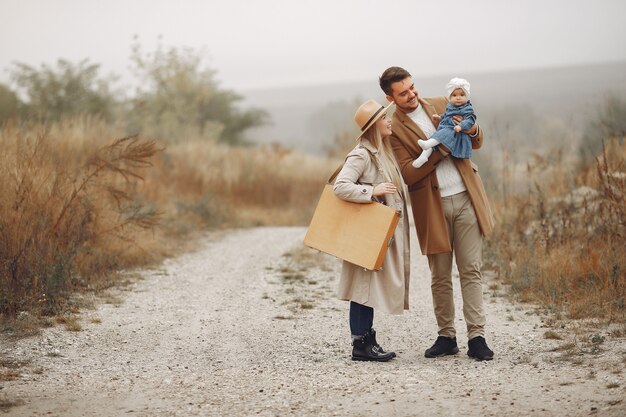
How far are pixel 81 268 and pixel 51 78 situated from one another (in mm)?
17286

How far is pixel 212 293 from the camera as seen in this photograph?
957 centimetres

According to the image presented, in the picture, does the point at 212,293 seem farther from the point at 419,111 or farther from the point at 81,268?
the point at 419,111

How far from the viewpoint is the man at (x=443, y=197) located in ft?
20.2

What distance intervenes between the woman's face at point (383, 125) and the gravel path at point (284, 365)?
166 centimetres

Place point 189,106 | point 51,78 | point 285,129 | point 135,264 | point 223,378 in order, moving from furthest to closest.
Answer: point 285,129 → point 189,106 → point 51,78 → point 135,264 → point 223,378

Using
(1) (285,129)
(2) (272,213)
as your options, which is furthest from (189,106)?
(1) (285,129)

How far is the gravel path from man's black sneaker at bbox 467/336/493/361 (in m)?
0.08

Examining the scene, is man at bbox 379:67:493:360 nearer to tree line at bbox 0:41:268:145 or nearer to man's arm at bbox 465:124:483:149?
man's arm at bbox 465:124:483:149

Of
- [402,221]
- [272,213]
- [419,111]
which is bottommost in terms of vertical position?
[272,213]

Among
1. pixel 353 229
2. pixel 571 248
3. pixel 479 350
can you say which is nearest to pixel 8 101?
pixel 571 248

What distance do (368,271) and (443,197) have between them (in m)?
0.77

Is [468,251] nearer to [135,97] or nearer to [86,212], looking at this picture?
[86,212]

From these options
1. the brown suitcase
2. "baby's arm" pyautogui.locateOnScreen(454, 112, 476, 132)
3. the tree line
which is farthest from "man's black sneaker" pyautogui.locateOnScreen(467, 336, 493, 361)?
the tree line

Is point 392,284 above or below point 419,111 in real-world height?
below
